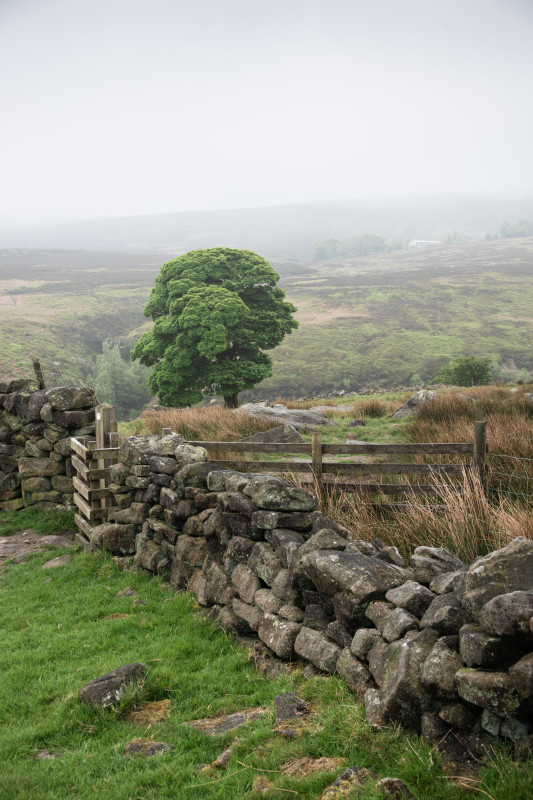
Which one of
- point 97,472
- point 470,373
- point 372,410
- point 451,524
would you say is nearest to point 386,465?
point 451,524

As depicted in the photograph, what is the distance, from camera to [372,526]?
275 inches

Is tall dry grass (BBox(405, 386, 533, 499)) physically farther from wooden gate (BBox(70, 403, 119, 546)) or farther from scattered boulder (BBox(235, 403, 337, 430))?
wooden gate (BBox(70, 403, 119, 546))

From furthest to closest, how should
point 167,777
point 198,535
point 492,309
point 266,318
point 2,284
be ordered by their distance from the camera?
point 2,284 → point 492,309 → point 266,318 → point 198,535 → point 167,777

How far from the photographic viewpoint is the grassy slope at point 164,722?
10.6ft

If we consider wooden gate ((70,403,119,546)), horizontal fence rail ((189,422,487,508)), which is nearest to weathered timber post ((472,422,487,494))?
horizontal fence rail ((189,422,487,508))

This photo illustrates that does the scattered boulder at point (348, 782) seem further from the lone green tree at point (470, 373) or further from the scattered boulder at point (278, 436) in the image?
the lone green tree at point (470, 373)

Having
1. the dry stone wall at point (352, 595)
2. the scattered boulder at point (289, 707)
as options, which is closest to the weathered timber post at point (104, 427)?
the dry stone wall at point (352, 595)

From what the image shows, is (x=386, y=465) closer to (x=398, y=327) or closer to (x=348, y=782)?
(x=348, y=782)

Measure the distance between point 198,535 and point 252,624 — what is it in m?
1.73

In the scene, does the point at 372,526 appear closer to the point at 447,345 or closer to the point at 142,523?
the point at 142,523

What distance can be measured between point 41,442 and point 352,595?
9.32 metres

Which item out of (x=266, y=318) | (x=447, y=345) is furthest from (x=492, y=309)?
(x=266, y=318)

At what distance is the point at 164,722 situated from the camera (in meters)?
4.15

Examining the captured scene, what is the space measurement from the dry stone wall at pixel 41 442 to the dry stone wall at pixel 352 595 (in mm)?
4150
